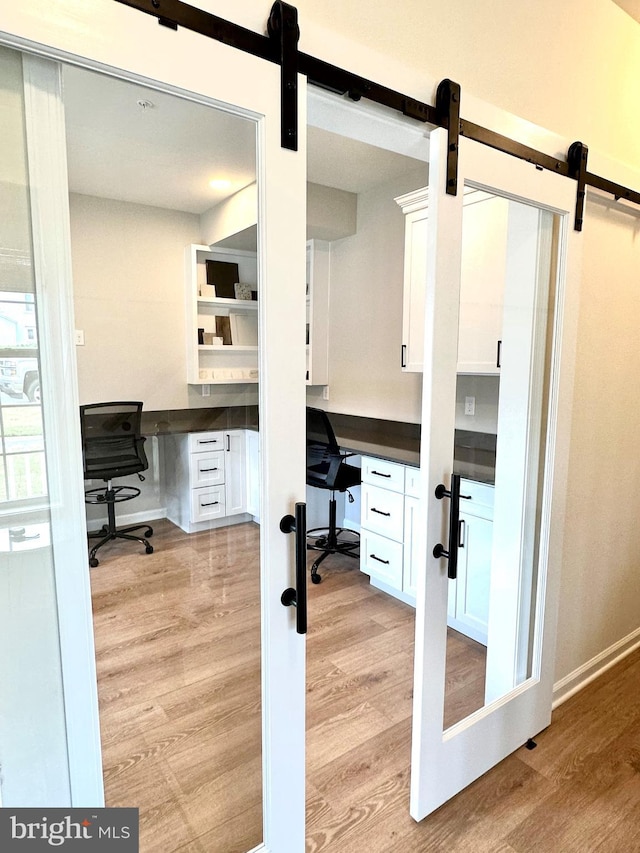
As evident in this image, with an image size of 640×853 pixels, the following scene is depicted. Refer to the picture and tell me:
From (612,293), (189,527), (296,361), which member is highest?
(612,293)

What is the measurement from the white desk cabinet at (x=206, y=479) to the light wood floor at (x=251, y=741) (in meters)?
0.04

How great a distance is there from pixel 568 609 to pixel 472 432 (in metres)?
0.99

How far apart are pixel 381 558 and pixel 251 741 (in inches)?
76.5

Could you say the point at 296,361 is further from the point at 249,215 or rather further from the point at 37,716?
the point at 37,716

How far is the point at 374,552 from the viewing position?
3262 mm

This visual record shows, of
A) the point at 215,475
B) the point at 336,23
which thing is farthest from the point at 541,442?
the point at 336,23

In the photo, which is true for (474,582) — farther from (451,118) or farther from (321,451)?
(451,118)

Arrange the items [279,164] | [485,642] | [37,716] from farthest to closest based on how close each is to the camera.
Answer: [485,642] → [279,164] → [37,716]

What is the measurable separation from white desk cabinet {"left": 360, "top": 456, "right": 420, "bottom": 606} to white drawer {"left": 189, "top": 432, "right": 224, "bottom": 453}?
69.8 inches

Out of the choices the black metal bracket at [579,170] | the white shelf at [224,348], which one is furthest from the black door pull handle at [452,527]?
the black metal bracket at [579,170]

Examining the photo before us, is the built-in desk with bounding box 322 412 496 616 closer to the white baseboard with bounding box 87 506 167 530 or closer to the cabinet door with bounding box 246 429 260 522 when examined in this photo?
the cabinet door with bounding box 246 429 260 522

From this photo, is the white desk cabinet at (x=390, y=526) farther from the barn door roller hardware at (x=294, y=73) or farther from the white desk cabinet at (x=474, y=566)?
the barn door roller hardware at (x=294, y=73)

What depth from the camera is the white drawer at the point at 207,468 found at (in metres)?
1.27

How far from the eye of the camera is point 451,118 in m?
1.43
